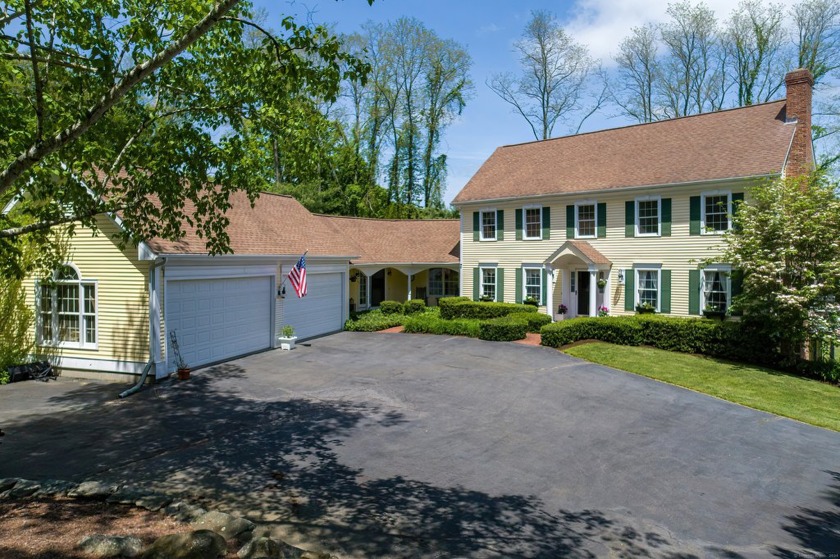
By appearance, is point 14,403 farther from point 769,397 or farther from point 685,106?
point 685,106

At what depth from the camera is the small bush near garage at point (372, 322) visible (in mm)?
24312

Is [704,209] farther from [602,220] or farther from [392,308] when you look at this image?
[392,308]

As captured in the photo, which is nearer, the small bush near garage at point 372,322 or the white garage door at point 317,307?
the white garage door at point 317,307

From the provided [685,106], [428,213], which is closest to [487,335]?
[428,213]

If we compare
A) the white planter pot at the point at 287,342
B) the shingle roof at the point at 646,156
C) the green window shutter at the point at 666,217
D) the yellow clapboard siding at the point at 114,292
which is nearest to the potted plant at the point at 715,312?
the green window shutter at the point at 666,217

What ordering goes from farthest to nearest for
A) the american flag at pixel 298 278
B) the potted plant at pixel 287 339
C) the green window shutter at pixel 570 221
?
the green window shutter at pixel 570 221, the potted plant at pixel 287 339, the american flag at pixel 298 278

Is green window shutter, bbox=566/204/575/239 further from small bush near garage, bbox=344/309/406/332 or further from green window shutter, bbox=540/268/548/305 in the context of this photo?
small bush near garage, bbox=344/309/406/332

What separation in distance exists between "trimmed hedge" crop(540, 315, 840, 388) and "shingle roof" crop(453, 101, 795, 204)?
624 cm

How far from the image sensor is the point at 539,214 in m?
26.0

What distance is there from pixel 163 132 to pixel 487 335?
14.8m

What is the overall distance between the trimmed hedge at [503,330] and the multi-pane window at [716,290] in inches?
288

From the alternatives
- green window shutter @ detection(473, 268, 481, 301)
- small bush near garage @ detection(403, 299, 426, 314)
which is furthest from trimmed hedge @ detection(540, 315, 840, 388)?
small bush near garage @ detection(403, 299, 426, 314)

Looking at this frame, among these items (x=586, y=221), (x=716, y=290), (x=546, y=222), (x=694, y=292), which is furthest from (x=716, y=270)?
(x=546, y=222)

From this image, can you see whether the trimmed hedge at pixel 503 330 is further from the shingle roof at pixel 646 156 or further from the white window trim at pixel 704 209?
the white window trim at pixel 704 209
